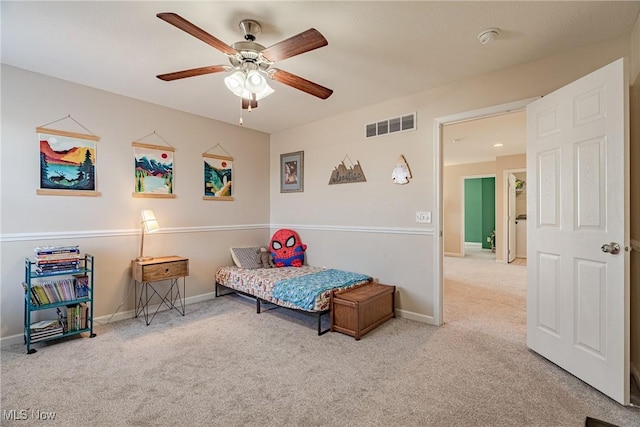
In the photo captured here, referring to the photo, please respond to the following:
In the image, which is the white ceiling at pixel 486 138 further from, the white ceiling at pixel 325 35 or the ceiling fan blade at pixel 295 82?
the ceiling fan blade at pixel 295 82

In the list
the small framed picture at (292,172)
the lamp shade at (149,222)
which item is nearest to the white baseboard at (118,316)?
the lamp shade at (149,222)

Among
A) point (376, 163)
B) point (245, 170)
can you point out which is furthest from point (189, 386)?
point (245, 170)

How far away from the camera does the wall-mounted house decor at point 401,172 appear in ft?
11.0

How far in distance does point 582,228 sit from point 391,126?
81.6 inches

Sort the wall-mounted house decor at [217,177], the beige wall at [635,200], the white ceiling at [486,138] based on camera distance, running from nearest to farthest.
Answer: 1. the beige wall at [635,200]
2. the wall-mounted house decor at [217,177]
3. the white ceiling at [486,138]

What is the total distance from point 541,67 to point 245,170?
373cm

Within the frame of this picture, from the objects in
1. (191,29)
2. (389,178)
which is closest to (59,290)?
(191,29)

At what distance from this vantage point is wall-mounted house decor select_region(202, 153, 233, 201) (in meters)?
4.13

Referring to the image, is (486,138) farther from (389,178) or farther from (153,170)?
(153,170)

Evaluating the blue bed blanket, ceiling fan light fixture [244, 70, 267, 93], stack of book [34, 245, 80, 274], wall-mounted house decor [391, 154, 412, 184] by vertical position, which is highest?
ceiling fan light fixture [244, 70, 267, 93]

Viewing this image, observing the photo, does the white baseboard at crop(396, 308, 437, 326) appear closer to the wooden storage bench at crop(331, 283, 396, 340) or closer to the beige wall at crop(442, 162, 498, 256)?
the wooden storage bench at crop(331, 283, 396, 340)

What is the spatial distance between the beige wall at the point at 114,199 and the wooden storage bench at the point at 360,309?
2086mm

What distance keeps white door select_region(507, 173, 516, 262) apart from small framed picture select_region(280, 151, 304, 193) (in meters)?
5.37

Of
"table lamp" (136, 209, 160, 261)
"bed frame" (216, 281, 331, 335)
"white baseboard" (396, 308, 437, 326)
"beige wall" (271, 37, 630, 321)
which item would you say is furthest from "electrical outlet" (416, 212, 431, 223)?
"table lamp" (136, 209, 160, 261)
